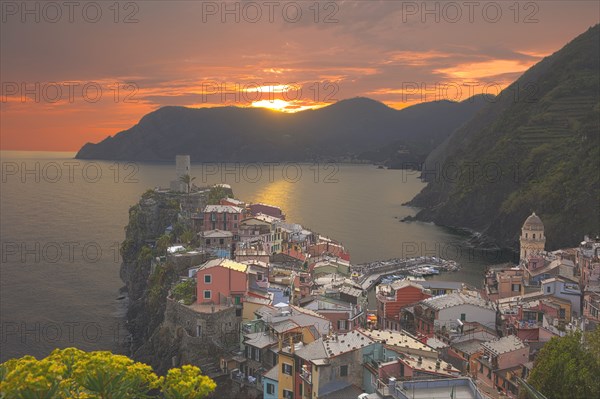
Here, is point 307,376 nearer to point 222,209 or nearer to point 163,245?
point 163,245

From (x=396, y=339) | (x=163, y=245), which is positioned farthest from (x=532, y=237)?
(x=396, y=339)

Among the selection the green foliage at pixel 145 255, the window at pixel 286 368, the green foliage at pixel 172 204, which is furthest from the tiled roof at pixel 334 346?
the green foliage at pixel 172 204

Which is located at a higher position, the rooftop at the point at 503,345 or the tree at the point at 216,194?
the tree at the point at 216,194

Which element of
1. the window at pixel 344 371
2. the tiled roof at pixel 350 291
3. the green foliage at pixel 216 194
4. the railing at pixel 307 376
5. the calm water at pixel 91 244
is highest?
the green foliage at pixel 216 194

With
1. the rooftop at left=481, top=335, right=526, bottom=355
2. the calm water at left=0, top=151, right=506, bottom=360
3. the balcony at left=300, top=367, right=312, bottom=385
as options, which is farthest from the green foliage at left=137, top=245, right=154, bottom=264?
the balcony at left=300, top=367, right=312, bottom=385

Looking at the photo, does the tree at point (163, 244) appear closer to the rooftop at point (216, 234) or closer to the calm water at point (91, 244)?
the rooftop at point (216, 234)

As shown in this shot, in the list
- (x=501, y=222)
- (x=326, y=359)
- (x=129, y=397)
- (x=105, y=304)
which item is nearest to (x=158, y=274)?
(x=105, y=304)
